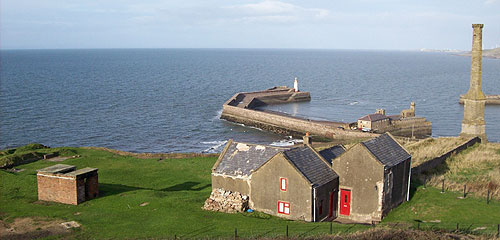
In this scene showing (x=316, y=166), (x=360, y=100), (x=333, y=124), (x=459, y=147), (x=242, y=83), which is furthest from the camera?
(x=242, y=83)

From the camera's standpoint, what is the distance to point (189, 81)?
156 metres

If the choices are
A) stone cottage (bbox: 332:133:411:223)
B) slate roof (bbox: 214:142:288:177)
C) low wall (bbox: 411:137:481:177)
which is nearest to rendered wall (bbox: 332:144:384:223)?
stone cottage (bbox: 332:133:411:223)

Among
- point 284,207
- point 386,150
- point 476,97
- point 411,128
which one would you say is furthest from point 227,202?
point 411,128

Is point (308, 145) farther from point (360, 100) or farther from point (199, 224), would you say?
point (360, 100)

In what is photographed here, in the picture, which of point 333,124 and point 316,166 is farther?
point 333,124

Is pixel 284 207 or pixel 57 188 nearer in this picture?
pixel 284 207

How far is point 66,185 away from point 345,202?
18038mm

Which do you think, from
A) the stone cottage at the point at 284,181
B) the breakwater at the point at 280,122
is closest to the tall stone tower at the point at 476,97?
the breakwater at the point at 280,122

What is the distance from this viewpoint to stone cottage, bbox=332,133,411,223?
26094 mm

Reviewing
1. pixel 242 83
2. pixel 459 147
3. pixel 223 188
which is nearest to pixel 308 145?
pixel 223 188

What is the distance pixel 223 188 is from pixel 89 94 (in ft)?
311

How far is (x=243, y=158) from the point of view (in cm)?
2903

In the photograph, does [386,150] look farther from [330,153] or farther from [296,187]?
[296,187]

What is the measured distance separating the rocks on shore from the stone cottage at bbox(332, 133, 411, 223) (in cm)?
604
